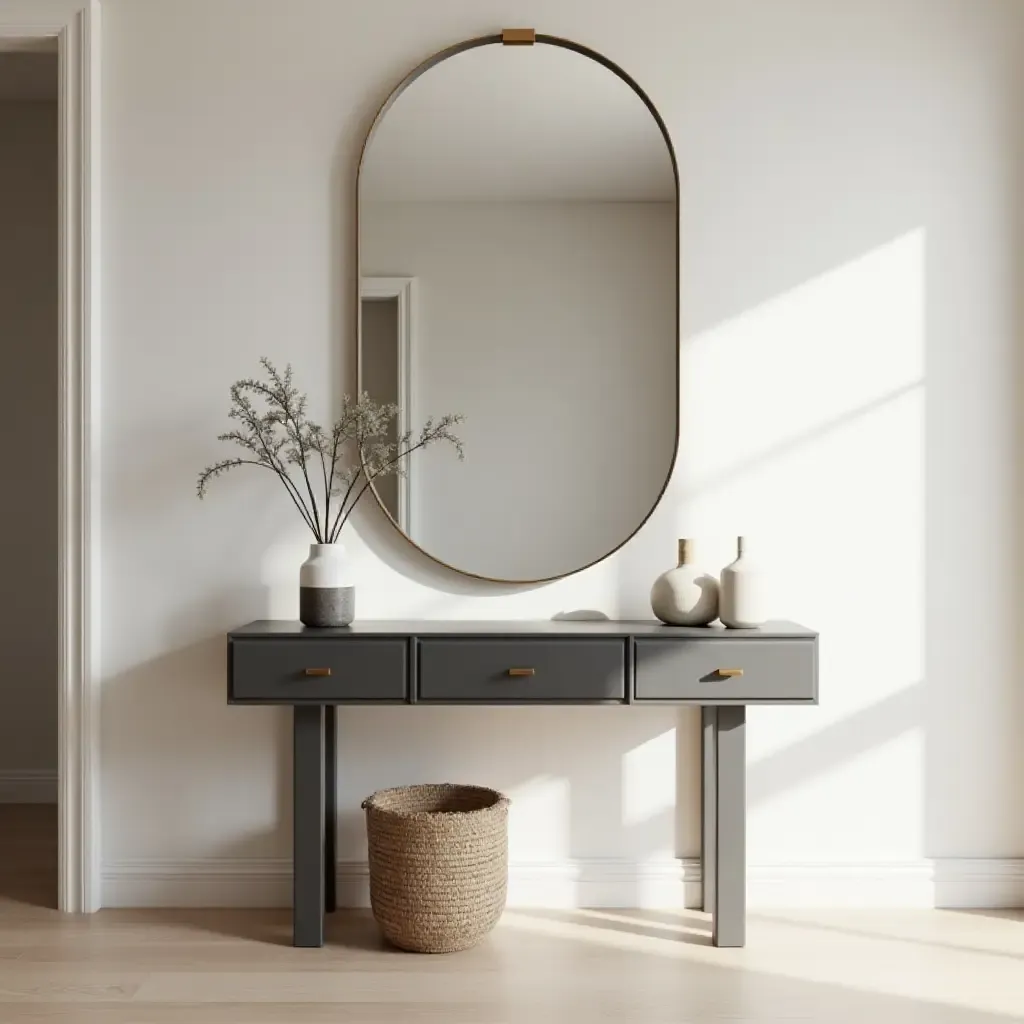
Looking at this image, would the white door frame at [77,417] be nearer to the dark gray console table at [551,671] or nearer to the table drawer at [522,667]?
the dark gray console table at [551,671]

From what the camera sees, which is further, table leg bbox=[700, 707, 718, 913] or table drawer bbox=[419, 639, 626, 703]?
table leg bbox=[700, 707, 718, 913]

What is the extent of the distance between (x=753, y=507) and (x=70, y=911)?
208 centimetres

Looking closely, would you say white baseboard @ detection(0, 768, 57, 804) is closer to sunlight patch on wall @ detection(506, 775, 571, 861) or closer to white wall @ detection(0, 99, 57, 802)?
white wall @ detection(0, 99, 57, 802)

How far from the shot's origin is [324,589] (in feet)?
8.39

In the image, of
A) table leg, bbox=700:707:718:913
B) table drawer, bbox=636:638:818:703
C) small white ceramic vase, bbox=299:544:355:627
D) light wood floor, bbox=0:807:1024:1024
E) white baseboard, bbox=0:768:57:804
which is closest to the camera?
light wood floor, bbox=0:807:1024:1024

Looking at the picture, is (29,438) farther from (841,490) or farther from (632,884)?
(841,490)

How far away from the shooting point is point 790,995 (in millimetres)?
2230

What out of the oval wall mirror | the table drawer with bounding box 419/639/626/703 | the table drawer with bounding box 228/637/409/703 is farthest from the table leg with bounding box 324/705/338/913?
the oval wall mirror

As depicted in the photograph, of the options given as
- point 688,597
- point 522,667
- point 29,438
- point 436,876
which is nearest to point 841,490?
point 688,597

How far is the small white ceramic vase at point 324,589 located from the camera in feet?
8.39

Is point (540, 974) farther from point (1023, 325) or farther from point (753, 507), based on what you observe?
point (1023, 325)

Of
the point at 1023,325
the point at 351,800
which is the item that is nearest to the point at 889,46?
the point at 1023,325

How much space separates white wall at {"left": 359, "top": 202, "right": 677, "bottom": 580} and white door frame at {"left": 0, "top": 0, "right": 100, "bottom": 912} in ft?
2.44

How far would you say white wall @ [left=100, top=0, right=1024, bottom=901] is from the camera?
9.21ft
